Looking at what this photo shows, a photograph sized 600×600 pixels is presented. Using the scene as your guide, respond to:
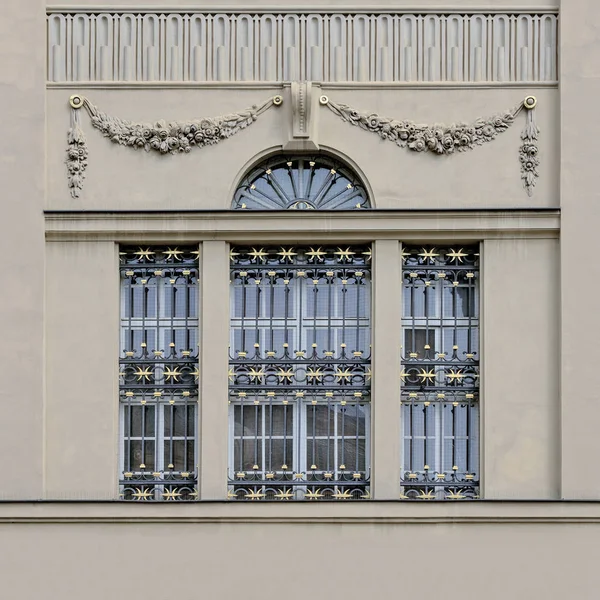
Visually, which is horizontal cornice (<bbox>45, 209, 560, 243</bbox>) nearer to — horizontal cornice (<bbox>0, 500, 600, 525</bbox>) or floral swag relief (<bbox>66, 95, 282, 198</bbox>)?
floral swag relief (<bbox>66, 95, 282, 198</bbox>)

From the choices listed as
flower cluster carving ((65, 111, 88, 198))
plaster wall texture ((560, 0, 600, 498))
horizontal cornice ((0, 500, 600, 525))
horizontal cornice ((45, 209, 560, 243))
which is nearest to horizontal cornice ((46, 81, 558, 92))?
plaster wall texture ((560, 0, 600, 498))

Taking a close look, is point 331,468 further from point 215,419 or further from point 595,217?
point 595,217

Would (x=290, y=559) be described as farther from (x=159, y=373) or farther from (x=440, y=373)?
(x=440, y=373)

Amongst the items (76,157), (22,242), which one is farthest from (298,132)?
(22,242)

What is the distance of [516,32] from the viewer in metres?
13.9

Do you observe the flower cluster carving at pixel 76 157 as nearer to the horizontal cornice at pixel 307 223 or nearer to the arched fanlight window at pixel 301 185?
the horizontal cornice at pixel 307 223

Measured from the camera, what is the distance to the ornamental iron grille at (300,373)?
45.2 ft

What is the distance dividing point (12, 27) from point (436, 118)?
13.6 feet

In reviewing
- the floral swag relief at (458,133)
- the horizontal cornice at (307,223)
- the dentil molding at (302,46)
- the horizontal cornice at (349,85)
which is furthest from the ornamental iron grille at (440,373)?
the dentil molding at (302,46)

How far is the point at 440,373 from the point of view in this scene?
45.3 feet

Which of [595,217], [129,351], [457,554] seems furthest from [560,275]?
[129,351]

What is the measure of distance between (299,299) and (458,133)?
2201 mm

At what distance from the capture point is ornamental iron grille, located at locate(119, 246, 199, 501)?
13758 mm

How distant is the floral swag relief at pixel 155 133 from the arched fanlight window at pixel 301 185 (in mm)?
509
